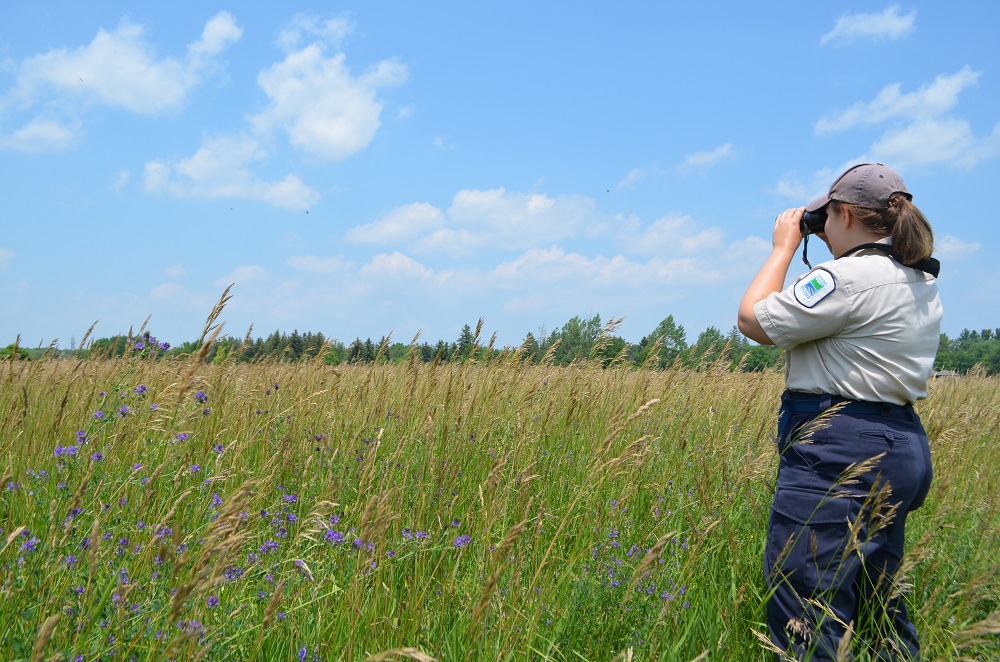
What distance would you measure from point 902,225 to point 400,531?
2.25m

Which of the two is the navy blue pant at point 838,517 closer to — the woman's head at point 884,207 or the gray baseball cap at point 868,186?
the woman's head at point 884,207

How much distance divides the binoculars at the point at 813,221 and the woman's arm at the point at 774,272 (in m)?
0.02

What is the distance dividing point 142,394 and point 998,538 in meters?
4.31

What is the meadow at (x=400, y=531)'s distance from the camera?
163 cm

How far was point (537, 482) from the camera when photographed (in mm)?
3223

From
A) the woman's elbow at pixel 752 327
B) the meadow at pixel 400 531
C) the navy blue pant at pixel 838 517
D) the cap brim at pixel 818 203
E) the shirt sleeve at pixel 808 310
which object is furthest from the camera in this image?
the cap brim at pixel 818 203

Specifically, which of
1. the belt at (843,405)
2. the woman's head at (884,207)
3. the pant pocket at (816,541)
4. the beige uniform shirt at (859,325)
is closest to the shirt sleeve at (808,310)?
the beige uniform shirt at (859,325)

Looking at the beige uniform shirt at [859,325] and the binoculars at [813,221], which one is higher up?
the binoculars at [813,221]

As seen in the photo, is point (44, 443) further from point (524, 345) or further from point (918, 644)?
point (918, 644)

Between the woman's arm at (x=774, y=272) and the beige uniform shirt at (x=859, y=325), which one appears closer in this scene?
the beige uniform shirt at (x=859, y=325)

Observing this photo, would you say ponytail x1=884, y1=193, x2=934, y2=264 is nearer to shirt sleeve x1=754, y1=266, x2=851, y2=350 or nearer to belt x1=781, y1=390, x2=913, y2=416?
shirt sleeve x1=754, y1=266, x2=851, y2=350

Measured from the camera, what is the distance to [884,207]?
7.67ft

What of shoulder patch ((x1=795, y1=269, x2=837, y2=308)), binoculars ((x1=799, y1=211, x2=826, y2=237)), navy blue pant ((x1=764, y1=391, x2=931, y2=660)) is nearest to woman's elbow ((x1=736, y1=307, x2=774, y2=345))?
shoulder patch ((x1=795, y1=269, x2=837, y2=308))

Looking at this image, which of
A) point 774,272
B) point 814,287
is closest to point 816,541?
point 814,287
